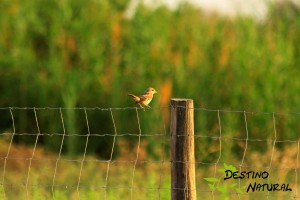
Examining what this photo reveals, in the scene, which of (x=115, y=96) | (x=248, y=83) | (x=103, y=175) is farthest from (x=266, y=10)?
(x=103, y=175)

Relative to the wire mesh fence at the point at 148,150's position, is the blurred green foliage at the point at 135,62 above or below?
above

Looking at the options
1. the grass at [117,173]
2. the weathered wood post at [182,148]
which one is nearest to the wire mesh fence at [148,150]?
the grass at [117,173]

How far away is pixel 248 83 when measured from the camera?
12984 millimetres

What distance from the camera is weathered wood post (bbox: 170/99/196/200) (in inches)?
227

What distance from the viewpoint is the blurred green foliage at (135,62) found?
12898 millimetres

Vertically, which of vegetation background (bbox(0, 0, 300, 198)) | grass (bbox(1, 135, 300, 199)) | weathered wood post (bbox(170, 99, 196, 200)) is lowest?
grass (bbox(1, 135, 300, 199))

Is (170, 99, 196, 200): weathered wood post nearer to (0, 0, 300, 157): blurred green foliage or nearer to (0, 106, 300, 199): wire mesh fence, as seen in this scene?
(0, 106, 300, 199): wire mesh fence

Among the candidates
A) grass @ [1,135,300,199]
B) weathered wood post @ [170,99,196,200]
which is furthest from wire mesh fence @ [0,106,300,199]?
weathered wood post @ [170,99,196,200]

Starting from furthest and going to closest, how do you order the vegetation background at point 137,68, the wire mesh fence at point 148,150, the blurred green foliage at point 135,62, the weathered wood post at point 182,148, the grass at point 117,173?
the blurred green foliage at point 135,62
the vegetation background at point 137,68
the wire mesh fence at point 148,150
the grass at point 117,173
the weathered wood post at point 182,148

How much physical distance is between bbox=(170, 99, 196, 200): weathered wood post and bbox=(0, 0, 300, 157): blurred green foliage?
21.4ft

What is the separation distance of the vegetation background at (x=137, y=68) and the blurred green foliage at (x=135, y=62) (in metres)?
0.02

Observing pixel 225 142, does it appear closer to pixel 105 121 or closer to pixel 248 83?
pixel 248 83

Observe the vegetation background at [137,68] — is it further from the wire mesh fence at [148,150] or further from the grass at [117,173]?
the grass at [117,173]

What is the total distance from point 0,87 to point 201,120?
12.0 ft
